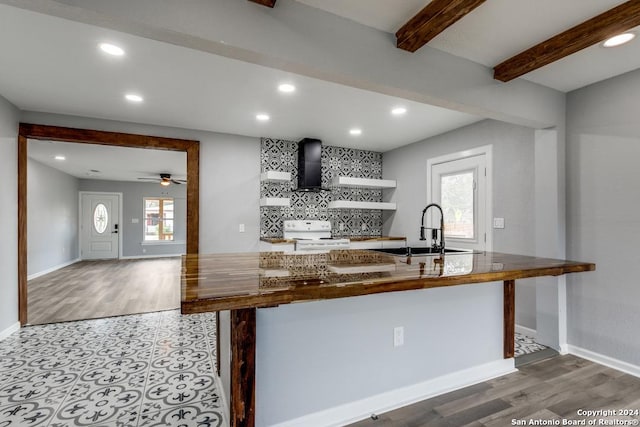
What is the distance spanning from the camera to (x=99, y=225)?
29.4 feet

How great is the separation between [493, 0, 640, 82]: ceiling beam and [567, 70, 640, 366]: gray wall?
2.92 feet

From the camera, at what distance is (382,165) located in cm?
548

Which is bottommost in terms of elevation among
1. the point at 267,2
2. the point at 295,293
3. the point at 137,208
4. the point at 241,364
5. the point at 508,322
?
the point at 508,322

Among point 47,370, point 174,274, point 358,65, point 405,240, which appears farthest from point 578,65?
point 174,274

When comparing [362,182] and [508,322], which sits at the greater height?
[362,182]

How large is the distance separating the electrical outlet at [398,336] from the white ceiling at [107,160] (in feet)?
15.0

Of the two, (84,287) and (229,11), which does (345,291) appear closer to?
(229,11)

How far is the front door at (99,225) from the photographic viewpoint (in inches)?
347

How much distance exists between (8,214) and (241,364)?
10.8 ft

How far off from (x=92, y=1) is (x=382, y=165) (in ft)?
15.1

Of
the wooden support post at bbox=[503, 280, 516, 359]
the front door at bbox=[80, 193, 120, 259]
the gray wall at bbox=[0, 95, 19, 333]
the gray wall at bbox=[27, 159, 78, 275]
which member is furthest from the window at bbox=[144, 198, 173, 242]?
the wooden support post at bbox=[503, 280, 516, 359]

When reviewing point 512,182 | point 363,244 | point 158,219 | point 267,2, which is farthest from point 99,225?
point 512,182

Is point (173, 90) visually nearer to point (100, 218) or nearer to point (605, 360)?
point (605, 360)

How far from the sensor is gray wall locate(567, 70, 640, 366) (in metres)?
2.43
